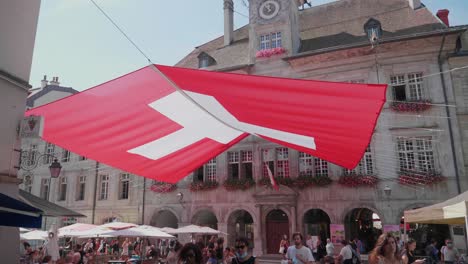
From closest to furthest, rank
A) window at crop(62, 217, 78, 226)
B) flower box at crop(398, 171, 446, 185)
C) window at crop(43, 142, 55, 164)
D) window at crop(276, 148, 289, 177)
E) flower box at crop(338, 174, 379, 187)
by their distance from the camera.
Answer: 1. flower box at crop(398, 171, 446, 185)
2. flower box at crop(338, 174, 379, 187)
3. window at crop(276, 148, 289, 177)
4. window at crop(62, 217, 78, 226)
5. window at crop(43, 142, 55, 164)

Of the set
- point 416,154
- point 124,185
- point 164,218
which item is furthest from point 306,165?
point 124,185

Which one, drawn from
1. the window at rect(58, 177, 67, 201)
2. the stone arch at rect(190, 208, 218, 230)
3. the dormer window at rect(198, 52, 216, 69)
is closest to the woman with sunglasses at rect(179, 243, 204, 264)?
the stone arch at rect(190, 208, 218, 230)

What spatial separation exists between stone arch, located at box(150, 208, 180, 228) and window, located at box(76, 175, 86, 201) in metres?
6.54

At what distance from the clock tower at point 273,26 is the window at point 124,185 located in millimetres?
11496

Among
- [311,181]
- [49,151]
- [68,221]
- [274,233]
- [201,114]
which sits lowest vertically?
[274,233]

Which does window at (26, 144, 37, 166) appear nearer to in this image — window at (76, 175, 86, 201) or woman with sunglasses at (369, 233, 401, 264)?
window at (76, 175, 86, 201)

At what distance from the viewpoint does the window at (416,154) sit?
57.3 feet

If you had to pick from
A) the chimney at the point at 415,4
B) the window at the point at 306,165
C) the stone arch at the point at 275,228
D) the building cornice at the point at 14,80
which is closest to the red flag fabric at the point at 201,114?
the building cornice at the point at 14,80

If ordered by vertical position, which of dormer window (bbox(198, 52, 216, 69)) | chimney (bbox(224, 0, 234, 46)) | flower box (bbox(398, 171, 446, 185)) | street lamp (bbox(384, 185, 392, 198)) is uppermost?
chimney (bbox(224, 0, 234, 46))

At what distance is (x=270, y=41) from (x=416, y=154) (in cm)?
1000

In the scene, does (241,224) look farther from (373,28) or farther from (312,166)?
(373,28)

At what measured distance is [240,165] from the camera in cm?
2145

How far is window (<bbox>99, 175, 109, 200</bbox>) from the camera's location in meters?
25.4

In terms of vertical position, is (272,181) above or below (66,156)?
below
